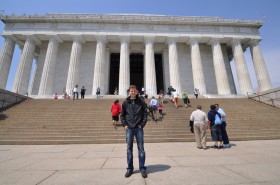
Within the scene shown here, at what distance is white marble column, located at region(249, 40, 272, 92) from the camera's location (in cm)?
2653

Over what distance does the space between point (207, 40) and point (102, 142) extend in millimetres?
27191

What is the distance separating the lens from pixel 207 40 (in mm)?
29266

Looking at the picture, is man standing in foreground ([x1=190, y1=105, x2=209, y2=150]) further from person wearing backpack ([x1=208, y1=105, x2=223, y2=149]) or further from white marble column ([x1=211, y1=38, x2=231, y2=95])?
white marble column ([x1=211, y1=38, x2=231, y2=95])

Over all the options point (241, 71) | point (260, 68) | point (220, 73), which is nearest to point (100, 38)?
point (220, 73)

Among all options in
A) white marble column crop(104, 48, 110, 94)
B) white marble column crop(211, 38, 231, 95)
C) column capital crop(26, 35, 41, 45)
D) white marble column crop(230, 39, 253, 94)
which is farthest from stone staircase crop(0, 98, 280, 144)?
column capital crop(26, 35, 41, 45)

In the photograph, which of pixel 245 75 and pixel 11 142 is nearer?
pixel 11 142

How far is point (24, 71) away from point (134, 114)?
28.0m

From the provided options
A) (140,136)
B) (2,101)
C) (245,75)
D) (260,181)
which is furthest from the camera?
(245,75)

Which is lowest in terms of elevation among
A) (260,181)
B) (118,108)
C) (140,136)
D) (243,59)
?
(260,181)

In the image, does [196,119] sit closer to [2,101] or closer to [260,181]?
[260,181]

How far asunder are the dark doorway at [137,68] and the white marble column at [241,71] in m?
17.0

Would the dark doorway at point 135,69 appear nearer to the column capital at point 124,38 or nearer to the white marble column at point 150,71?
the column capital at point 124,38

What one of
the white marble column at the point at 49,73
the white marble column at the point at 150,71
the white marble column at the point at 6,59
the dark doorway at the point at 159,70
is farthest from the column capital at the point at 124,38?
the white marble column at the point at 6,59

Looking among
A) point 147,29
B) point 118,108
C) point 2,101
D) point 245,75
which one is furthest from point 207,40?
point 2,101
